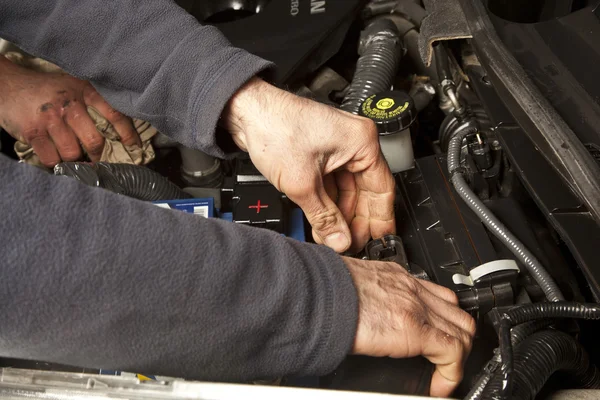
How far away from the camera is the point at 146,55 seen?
3.28 ft

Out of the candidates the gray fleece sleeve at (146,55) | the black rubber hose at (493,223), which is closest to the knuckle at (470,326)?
the black rubber hose at (493,223)

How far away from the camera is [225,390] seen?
0.69m

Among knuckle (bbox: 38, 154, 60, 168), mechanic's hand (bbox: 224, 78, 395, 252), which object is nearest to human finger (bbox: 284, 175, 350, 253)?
mechanic's hand (bbox: 224, 78, 395, 252)

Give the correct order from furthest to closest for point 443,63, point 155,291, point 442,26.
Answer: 1. point 443,63
2. point 442,26
3. point 155,291

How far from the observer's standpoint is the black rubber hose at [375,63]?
1.24 m

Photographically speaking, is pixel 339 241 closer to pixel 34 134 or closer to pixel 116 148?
pixel 116 148

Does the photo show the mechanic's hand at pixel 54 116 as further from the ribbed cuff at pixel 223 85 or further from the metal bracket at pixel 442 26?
the metal bracket at pixel 442 26

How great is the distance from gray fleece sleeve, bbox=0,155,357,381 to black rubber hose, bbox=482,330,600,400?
0.22m

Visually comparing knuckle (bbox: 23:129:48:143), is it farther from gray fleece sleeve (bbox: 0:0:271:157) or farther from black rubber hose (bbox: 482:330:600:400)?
black rubber hose (bbox: 482:330:600:400)

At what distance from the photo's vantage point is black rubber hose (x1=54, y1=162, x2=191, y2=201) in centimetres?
112

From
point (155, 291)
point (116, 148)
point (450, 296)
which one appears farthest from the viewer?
point (116, 148)

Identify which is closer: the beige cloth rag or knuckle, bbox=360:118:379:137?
knuckle, bbox=360:118:379:137

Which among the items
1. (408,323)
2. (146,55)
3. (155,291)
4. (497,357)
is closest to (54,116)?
(146,55)

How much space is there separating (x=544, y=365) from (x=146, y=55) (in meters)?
0.81
